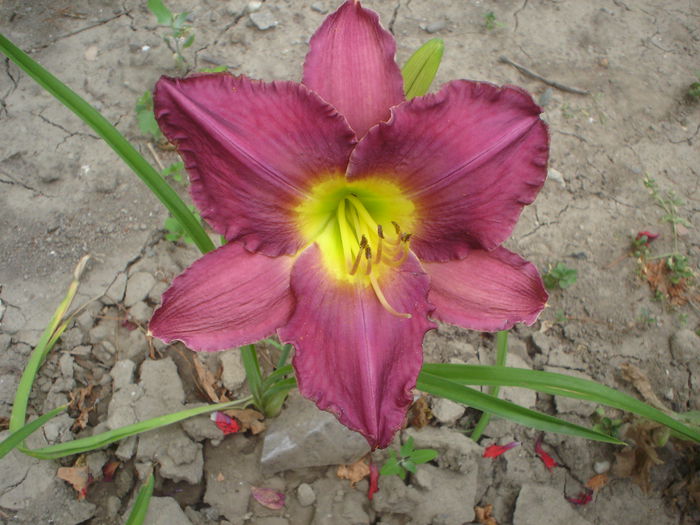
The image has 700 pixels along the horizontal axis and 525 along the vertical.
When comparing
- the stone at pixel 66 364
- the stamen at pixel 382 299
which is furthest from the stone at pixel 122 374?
the stamen at pixel 382 299

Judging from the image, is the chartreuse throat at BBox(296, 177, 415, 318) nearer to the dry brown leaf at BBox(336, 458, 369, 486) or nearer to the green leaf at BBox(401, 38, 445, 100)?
the green leaf at BBox(401, 38, 445, 100)

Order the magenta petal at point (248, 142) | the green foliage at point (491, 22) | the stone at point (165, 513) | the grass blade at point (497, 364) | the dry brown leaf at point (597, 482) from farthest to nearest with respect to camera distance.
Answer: the green foliage at point (491, 22), the dry brown leaf at point (597, 482), the grass blade at point (497, 364), the stone at point (165, 513), the magenta petal at point (248, 142)

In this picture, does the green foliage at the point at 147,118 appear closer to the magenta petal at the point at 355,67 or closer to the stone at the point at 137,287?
the stone at the point at 137,287

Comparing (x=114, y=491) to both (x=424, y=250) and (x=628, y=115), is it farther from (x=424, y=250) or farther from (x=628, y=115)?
(x=628, y=115)

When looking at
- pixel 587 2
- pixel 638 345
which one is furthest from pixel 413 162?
pixel 587 2

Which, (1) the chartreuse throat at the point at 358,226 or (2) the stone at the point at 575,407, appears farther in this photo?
(2) the stone at the point at 575,407

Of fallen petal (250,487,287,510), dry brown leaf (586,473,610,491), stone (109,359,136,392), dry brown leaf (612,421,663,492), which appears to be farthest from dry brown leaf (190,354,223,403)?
dry brown leaf (612,421,663,492)
